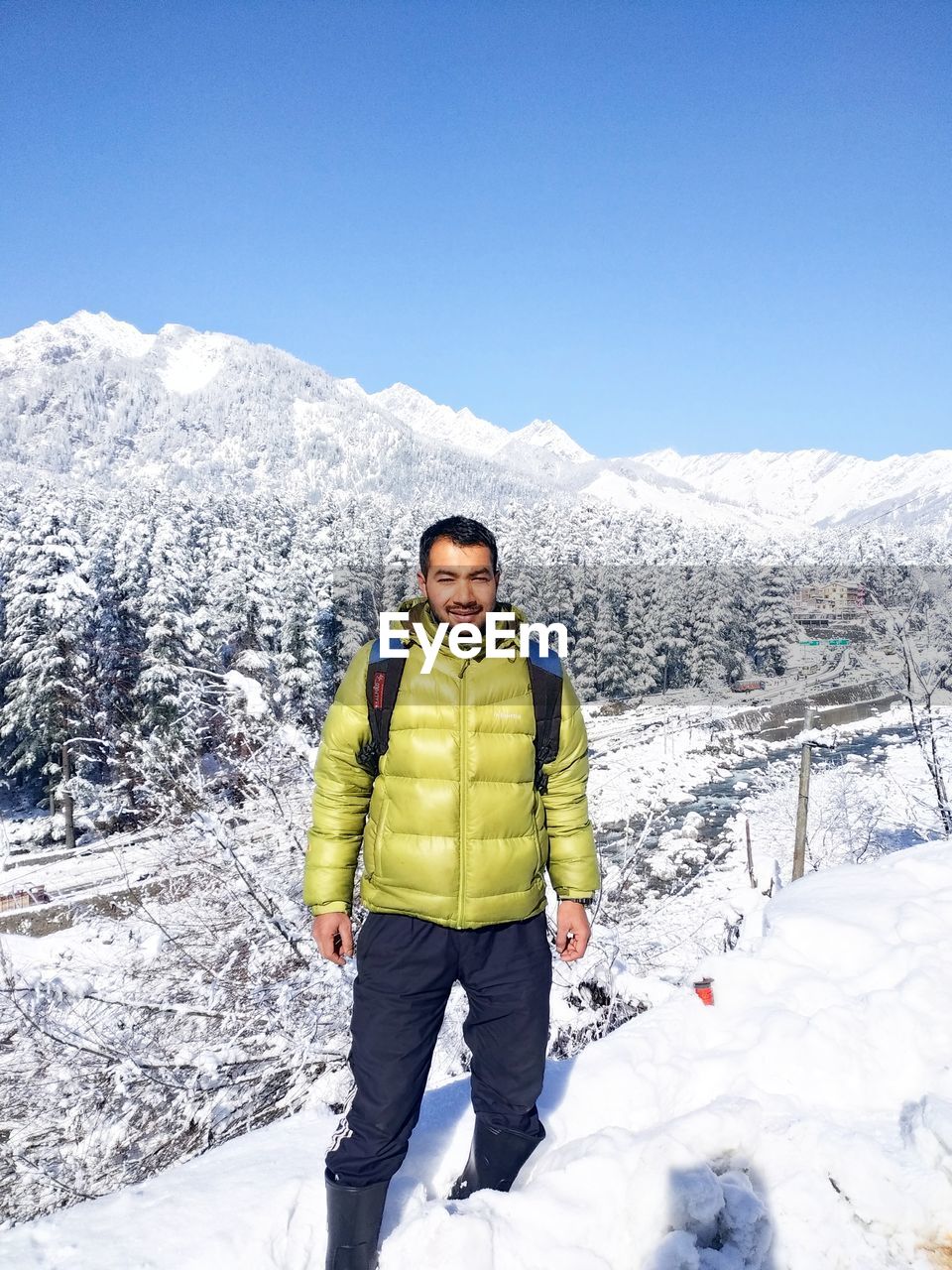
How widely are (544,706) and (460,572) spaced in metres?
0.60

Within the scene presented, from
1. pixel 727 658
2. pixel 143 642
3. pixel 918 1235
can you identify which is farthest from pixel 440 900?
pixel 727 658

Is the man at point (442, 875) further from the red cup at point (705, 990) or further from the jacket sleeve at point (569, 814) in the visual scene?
the red cup at point (705, 990)

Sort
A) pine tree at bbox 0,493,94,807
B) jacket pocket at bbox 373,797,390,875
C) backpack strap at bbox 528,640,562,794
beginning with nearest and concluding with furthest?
jacket pocket at bbox 373,797,390,875 < backpack strap at bbox 528,640,562,794 < pine tree at bbox 0,493,94,807

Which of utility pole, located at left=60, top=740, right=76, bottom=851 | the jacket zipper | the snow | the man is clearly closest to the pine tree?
utility pole, located at left=60, top=740, right=76, bottom=851

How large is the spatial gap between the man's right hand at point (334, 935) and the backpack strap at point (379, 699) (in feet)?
1.85

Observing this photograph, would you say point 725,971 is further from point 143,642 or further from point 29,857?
point 143,642

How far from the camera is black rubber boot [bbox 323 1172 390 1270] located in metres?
2.18

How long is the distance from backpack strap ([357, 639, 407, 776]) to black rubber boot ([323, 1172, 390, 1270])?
1357 mm

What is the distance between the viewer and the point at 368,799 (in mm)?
2592

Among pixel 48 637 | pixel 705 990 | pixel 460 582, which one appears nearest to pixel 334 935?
pixel 460 582

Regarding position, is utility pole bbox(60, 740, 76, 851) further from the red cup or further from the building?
the building

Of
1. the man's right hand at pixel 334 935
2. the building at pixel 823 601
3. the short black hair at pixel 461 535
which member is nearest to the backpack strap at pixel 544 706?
the short black hair at pixel 461 535

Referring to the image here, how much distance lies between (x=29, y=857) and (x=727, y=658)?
144ft

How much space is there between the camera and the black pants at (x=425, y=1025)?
233cm
